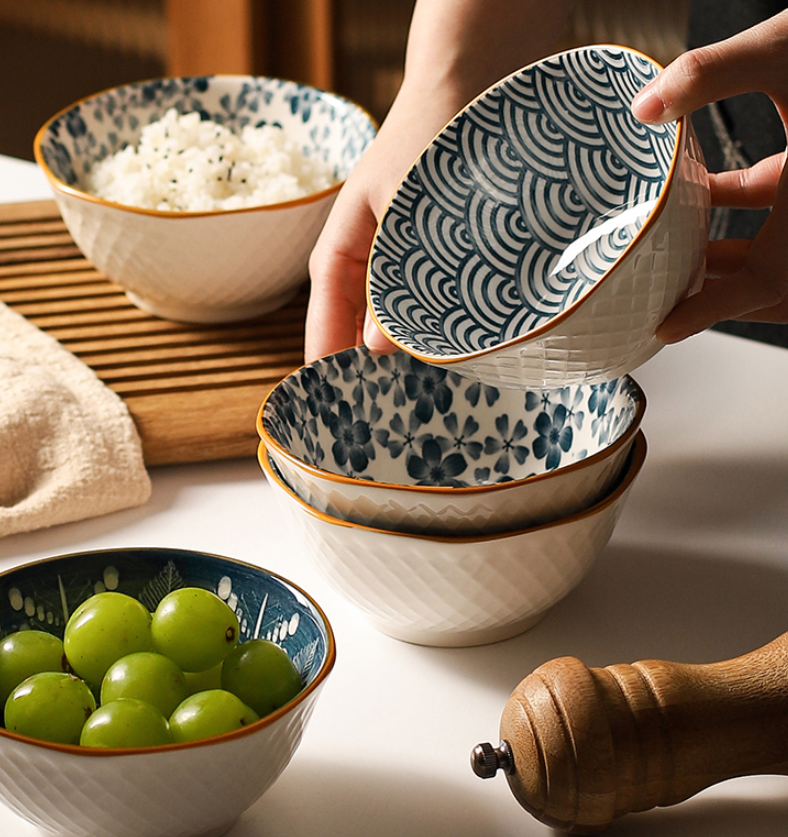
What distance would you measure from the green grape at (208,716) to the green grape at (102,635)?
0.20 feet

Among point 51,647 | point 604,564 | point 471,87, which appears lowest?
point 604,564

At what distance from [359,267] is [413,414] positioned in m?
0.17

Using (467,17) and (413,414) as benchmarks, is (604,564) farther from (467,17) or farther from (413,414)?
(467,17)

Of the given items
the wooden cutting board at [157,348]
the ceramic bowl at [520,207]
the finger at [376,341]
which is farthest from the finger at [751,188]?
the wooden cutting board at [157,348]

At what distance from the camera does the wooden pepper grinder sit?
1.69 feet

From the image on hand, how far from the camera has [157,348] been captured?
3.62ft

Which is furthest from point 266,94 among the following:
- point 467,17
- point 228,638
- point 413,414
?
point 228,638

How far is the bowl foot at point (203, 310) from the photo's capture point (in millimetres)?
1133

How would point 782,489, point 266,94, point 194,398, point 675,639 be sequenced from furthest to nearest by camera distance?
point 266,94
point 194,398
point 782,489
point 675,639

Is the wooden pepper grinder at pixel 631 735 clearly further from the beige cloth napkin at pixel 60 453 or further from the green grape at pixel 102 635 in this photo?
the beige cloth napkin at pixel 60 453

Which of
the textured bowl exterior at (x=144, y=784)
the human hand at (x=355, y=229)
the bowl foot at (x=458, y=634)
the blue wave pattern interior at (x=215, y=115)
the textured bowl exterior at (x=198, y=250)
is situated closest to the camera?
the textured bowl exterior at (x=144, y=784)

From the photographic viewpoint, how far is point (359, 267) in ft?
3.19

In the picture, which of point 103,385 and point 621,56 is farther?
point 103,385

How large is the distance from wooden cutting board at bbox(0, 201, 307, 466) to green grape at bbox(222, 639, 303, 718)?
42 centimetres
